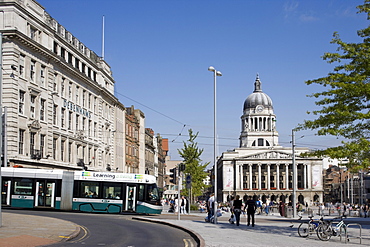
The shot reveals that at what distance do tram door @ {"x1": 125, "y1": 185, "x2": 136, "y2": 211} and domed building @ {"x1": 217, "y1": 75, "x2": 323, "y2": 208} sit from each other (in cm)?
12674

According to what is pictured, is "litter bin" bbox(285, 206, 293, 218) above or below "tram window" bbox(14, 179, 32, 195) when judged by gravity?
below

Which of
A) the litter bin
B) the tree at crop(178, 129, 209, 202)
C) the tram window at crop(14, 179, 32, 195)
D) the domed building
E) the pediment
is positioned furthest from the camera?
the pediment

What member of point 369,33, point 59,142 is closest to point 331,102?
point 369,33

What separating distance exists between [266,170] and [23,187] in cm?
14419

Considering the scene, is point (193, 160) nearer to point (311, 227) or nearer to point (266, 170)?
point (311, 227)

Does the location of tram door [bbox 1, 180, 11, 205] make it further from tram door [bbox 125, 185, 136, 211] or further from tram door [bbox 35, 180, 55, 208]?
tram door [bbox 125, 185, 136, 211]

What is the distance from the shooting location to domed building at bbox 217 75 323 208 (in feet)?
549

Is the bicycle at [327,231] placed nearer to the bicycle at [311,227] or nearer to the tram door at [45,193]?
the bicycle at [311,227]

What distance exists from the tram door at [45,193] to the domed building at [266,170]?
129 m

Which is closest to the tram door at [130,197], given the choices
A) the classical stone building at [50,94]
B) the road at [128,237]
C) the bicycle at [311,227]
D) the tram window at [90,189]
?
the tram window at [90,189]

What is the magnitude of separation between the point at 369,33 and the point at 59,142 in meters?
34.8

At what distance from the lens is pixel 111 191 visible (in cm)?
3781

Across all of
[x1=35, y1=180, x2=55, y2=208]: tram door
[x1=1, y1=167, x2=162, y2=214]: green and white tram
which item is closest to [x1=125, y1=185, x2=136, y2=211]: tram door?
[x1=1, y1=167, x2=162, y2=214]: green and white tram

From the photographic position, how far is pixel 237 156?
17775 cm
